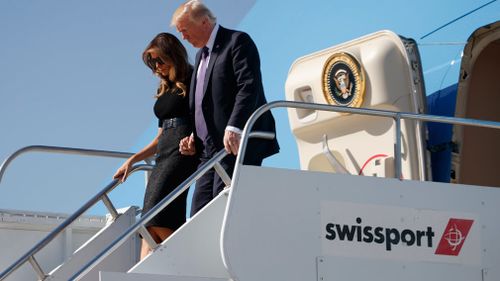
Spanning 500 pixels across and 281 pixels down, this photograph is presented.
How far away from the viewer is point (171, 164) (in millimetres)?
6574

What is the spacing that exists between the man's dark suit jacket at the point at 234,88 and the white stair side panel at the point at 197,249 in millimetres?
371

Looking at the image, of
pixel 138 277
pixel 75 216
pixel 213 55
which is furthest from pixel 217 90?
pixel 75 216

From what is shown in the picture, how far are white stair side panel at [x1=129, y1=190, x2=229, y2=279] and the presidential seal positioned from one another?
154 centimetres

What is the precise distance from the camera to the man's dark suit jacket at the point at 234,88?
A: 6078mm

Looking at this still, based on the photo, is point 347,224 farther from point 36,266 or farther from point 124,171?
point 36,266

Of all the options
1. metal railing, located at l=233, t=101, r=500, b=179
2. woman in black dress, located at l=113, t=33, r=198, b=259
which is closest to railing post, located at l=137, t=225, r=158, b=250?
woman in black dress, located at l=113, t=33, r=198, b=259

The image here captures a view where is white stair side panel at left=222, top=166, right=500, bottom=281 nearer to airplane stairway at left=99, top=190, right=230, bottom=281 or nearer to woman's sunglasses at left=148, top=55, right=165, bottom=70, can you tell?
airplane stairway at left=99, top=190, right=230, bottom=281

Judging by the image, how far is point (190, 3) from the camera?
20.7 ft

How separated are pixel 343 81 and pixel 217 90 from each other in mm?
1312

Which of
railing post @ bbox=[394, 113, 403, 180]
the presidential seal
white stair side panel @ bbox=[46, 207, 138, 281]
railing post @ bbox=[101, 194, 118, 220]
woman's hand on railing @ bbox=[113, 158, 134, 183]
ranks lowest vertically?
white stair side panel @ bbox=[46, 207, 138, 281]

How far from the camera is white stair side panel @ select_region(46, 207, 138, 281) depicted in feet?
24.3

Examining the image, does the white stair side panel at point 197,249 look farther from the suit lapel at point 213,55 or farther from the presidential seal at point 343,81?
the presidential seal at point 343,81

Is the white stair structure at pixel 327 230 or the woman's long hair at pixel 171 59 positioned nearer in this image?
the white stair structure at pixel 327 230

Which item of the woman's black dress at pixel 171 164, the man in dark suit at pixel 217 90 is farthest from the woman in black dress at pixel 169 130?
the man in dark suit at pixel 217 90
